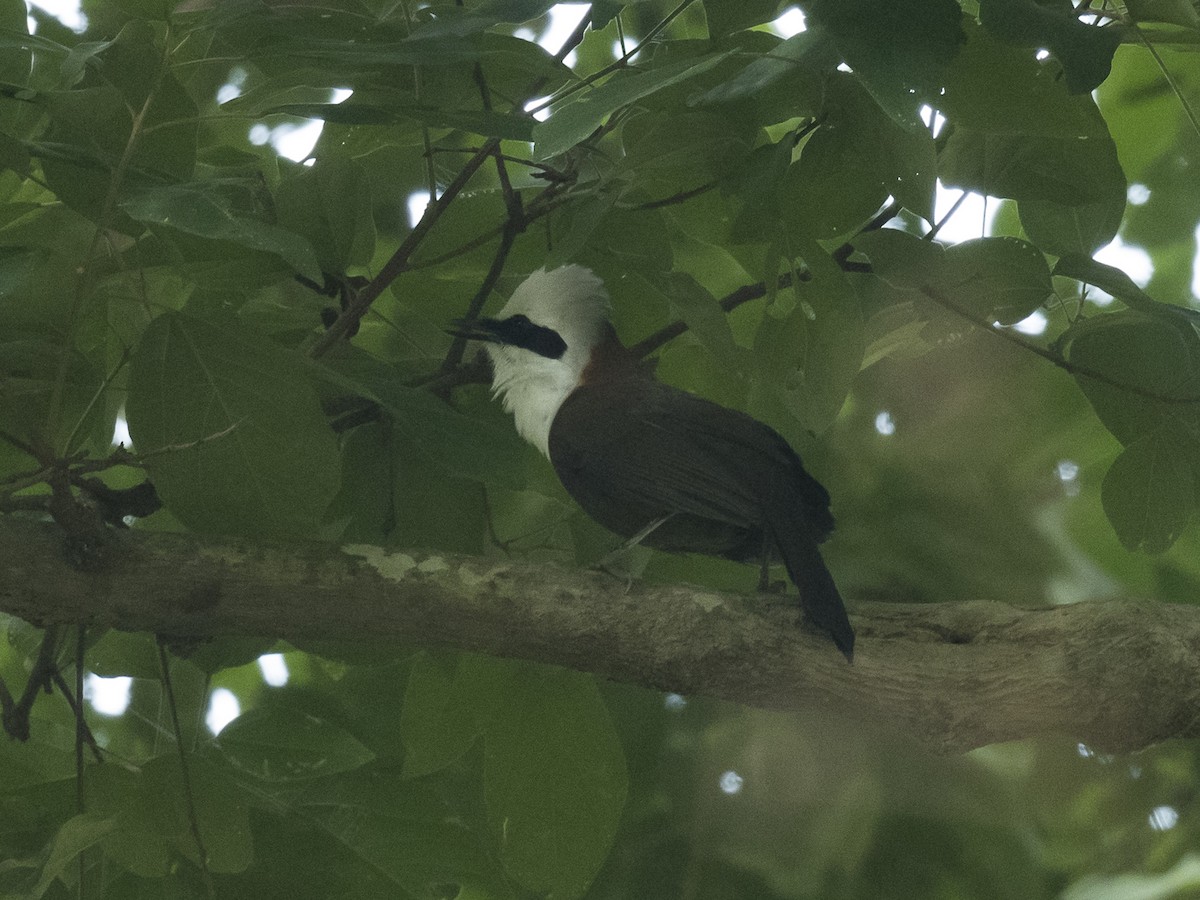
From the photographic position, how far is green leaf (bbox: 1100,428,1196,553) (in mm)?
2359

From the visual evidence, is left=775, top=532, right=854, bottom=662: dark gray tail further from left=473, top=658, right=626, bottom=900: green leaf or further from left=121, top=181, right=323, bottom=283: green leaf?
left=121, top=181, right=323, bottom=283: green leaf

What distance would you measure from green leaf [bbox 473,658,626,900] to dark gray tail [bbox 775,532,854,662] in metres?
0.44

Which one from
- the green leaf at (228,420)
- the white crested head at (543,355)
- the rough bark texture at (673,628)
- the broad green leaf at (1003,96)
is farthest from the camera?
the white crested head at (543,355)

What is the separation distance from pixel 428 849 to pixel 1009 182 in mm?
1584

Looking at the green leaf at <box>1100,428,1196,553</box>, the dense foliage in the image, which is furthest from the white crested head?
the green leaf at <box>1100,428,1196,553</box>

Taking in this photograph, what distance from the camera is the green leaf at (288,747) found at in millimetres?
2357

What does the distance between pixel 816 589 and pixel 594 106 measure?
1.17 m

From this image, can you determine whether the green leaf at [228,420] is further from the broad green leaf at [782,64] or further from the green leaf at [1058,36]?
the green leaf at [1058,36]

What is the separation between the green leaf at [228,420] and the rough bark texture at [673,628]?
0.14m

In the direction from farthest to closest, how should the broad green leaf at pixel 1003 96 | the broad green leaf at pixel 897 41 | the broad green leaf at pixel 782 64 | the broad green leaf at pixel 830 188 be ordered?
the broad green leaf at pixel 830 188
the broad green leaf at pixel 1003 96
the broad green leaf at pixel 782 64
the broad green leaf at pixel 897 41

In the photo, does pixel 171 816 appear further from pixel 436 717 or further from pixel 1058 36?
pixel 1058 36

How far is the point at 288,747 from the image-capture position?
238 cm

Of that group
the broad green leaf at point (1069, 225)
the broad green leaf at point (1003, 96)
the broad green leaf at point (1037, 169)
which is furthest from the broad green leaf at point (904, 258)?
the broad green leaf at point (1003, 96)

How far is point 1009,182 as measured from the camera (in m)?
2.14
